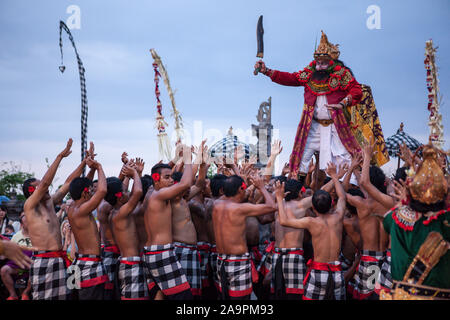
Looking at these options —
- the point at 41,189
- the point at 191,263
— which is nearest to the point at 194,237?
the point at 191,263

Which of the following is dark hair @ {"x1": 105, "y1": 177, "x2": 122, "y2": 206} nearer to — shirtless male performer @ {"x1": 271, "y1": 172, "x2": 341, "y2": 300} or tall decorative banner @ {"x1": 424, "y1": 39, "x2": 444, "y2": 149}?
shirtless male performer @ {"x1": 271, "y1": 172, "x2": 341, "y2": 300}

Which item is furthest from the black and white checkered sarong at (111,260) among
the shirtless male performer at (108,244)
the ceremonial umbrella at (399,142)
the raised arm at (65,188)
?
the ceremonial umbrella at (399,142)

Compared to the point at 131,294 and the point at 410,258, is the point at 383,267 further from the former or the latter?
the point at 131,294

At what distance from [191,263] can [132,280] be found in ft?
2.09

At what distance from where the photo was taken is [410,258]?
2.96m

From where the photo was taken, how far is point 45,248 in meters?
4.56

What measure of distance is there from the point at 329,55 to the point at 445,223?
4.32 m

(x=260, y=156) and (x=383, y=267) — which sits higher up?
(x=260, y=156)

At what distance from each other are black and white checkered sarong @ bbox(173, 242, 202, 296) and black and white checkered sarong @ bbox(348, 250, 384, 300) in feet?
5.42

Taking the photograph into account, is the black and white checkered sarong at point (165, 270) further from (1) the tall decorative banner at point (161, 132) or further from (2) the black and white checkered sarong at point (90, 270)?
(1) the tall decorative banner at point (161, 132)

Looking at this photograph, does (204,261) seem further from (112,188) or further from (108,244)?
(112,188)

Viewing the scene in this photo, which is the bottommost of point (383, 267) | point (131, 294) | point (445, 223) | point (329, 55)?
point (131, 294)

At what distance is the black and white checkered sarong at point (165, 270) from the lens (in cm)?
450
